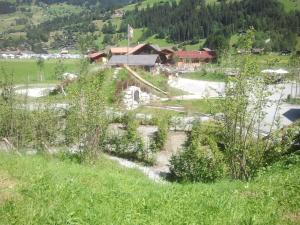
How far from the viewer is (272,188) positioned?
992 centimetres

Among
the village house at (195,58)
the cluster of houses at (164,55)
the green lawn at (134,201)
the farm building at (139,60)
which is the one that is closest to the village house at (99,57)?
the cluster of houses at (164,55)

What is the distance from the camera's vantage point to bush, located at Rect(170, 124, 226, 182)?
16.6m

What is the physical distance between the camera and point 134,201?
9086mm

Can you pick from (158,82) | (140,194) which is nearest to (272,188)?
(140,194)

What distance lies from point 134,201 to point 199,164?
10.6 m

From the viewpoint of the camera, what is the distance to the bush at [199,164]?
1664cm

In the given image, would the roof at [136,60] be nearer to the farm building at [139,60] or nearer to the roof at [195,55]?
the farm building at [139,60]

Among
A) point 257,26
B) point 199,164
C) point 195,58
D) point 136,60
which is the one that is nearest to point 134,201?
point 199,164

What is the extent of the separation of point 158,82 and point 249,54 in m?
55.6

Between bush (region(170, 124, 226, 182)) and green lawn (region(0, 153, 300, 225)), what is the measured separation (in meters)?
5.34

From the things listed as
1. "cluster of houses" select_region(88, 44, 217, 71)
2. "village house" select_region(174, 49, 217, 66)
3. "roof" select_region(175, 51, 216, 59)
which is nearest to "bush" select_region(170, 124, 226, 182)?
"cluster of houses" select_region(88, 44, 217, 71)

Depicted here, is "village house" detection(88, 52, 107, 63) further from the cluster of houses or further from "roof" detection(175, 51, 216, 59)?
"roof" detection(175, 51, 216, 59)

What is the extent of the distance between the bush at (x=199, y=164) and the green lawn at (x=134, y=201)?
5.34 m

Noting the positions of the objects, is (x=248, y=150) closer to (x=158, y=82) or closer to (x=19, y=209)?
(x=19, y=209)
